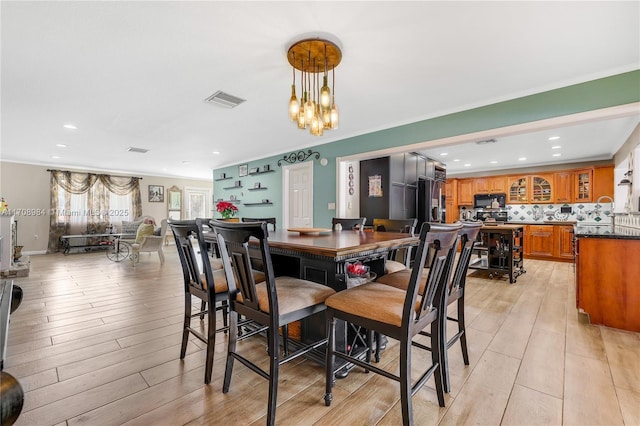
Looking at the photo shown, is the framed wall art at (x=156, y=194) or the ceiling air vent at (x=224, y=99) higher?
the ceiling air vent at (x=224, y=99)

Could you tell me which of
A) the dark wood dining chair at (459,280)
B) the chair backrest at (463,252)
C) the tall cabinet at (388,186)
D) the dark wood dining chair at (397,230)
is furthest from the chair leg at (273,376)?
the tall cabinet at (388,186)

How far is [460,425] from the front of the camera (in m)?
1.30

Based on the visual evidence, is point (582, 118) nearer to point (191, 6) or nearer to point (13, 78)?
point (191, 6)

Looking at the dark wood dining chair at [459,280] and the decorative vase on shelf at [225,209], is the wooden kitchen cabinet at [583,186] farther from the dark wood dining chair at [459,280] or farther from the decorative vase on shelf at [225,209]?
the decorative vase on shelf at [225,209]

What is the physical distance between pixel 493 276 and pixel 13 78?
6.32 m

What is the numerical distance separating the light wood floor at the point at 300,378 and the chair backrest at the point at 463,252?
1.77ft

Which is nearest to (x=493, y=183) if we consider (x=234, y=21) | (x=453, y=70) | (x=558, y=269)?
(x=558, y=269)

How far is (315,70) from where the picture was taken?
241 cm

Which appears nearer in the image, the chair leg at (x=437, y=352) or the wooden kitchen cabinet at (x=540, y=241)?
the chair leg at (x=437, y=352)

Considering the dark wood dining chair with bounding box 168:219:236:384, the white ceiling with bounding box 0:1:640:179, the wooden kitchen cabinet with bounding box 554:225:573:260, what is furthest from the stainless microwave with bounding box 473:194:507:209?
the dark wood dining chair with bounding box 168:219:236:384

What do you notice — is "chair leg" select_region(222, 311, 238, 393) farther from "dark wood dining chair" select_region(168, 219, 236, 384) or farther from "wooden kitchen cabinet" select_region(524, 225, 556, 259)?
"wooden kitchen cabinet" select_region(524, 225, 556, 259)

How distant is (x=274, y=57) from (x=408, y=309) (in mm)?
2186

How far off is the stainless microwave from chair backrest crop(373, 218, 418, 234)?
591 centimetres

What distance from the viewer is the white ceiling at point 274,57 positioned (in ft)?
5.87
